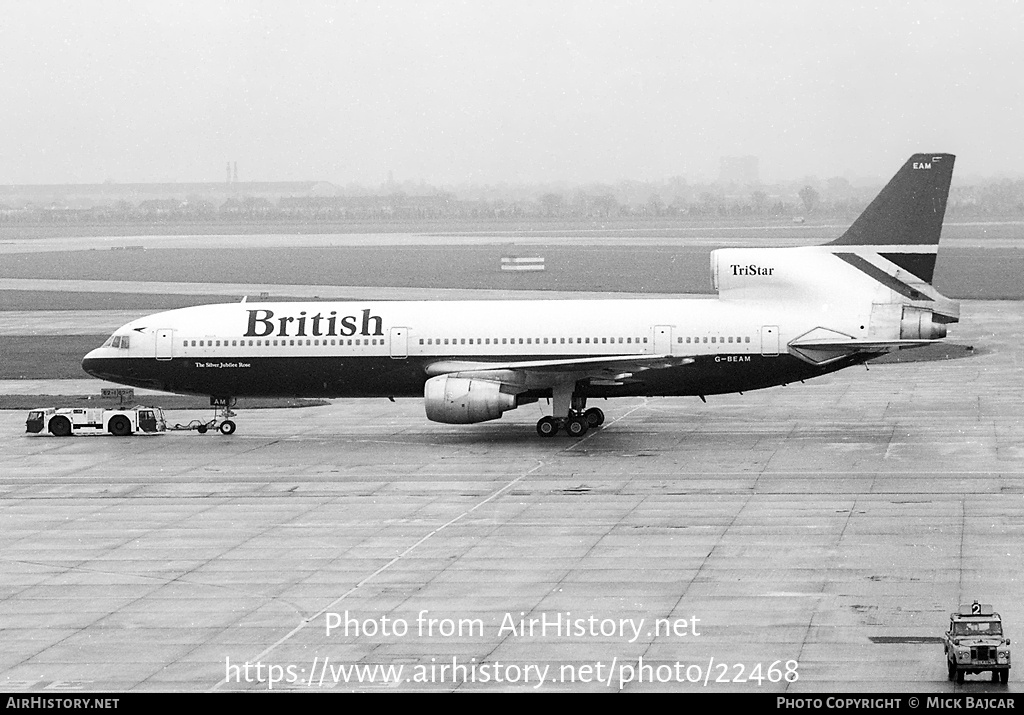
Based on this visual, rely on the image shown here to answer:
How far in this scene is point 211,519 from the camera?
1340 inches

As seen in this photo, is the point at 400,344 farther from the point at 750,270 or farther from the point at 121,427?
the point at 750,270

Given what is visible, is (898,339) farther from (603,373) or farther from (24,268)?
(24,268)

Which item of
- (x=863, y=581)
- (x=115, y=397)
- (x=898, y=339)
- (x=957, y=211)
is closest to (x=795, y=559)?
(x=863, y=581)

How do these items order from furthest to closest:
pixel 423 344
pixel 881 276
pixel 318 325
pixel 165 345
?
pixel 165 345, pixel 318 325, pixel 423 344, pixel 881 276

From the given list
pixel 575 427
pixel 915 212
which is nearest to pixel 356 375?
pixel 575 427

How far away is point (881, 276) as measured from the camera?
43969 mm

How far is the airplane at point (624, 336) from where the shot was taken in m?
43.6

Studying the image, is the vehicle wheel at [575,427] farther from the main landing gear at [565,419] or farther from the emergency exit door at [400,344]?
the emergency exit door at [400,344]

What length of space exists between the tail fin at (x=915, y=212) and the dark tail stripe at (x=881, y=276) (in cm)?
48

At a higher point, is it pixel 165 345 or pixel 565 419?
pixel 165 345

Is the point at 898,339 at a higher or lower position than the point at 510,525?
higher

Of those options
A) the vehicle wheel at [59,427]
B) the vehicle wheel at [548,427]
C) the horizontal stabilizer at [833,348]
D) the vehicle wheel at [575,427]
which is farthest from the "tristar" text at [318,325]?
the horizontal stabilizer at [833,348]

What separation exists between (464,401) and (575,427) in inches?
153

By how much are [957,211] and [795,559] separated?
14986 cm
